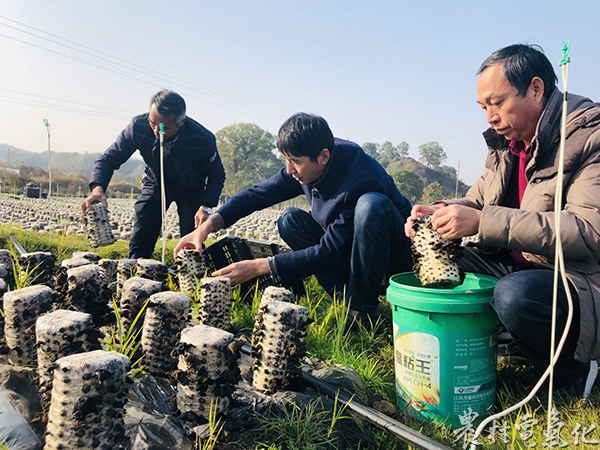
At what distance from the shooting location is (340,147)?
283 centimetres

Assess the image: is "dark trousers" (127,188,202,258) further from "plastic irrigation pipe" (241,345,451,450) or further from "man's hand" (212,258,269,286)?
"plastic irrigation pipe" (241,345,451,450)

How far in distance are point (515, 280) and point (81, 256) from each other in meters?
2.50

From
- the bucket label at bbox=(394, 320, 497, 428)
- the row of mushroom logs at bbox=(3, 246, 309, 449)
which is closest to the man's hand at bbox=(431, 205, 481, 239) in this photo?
the bucket label at bbox=(394, 320, 497, 428)

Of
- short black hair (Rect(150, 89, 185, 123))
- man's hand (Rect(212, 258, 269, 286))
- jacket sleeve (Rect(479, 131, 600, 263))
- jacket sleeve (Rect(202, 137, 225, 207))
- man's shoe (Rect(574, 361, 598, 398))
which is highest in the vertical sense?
short black hair (Rect(150, 89, 185, 123))

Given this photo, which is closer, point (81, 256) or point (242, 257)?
point (81, 256)

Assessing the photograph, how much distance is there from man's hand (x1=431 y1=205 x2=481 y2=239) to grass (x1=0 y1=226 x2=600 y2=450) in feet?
2.38

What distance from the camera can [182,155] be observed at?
4117mm

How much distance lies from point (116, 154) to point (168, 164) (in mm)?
493

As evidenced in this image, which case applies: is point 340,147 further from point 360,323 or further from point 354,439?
point 354,439

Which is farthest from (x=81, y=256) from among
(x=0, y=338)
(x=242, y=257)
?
(x=242, y=257)

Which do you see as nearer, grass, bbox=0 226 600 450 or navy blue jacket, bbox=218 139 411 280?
grass, bbox=0 226 600 450

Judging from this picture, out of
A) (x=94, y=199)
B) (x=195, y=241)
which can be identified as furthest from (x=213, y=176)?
(x=195, y=241)

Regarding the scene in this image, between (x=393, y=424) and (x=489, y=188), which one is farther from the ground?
(x=489, y=188)

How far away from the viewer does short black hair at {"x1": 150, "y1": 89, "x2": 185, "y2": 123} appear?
3738mm
